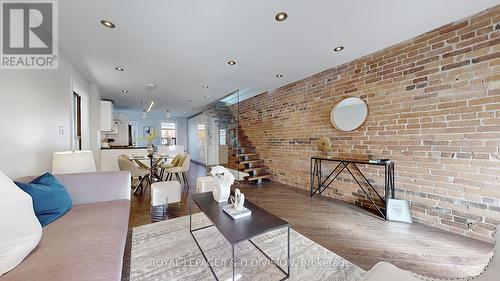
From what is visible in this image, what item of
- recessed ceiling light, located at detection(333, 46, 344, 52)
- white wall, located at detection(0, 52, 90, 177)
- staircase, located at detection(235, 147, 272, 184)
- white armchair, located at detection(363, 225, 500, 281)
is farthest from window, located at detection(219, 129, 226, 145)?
white armchair, located at detection(363, 225, 500, 281)

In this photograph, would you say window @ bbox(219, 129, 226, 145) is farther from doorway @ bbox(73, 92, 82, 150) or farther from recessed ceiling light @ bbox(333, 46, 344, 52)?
recessed ceiling light @ bbox(333, 46, 344, 52)

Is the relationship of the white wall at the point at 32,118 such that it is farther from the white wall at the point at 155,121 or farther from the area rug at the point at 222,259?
the white wall at the point at 155,121

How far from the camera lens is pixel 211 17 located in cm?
190

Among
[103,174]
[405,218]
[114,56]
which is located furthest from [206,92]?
[405,218]

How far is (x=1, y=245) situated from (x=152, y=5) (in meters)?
2.01

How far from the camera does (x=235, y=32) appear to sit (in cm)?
217

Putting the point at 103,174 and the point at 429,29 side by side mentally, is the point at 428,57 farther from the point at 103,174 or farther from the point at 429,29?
the point at 103,174

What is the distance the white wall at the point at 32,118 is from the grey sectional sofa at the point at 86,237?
432mm

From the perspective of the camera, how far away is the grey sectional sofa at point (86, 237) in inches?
35.6

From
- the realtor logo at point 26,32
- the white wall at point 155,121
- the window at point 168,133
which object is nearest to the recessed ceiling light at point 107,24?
the realtor logo at point 26,32

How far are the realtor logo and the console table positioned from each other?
403 centimetres

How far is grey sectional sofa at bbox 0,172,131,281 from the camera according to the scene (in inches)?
35.6

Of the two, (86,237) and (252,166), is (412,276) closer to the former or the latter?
(86,237)

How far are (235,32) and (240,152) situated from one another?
349cm
